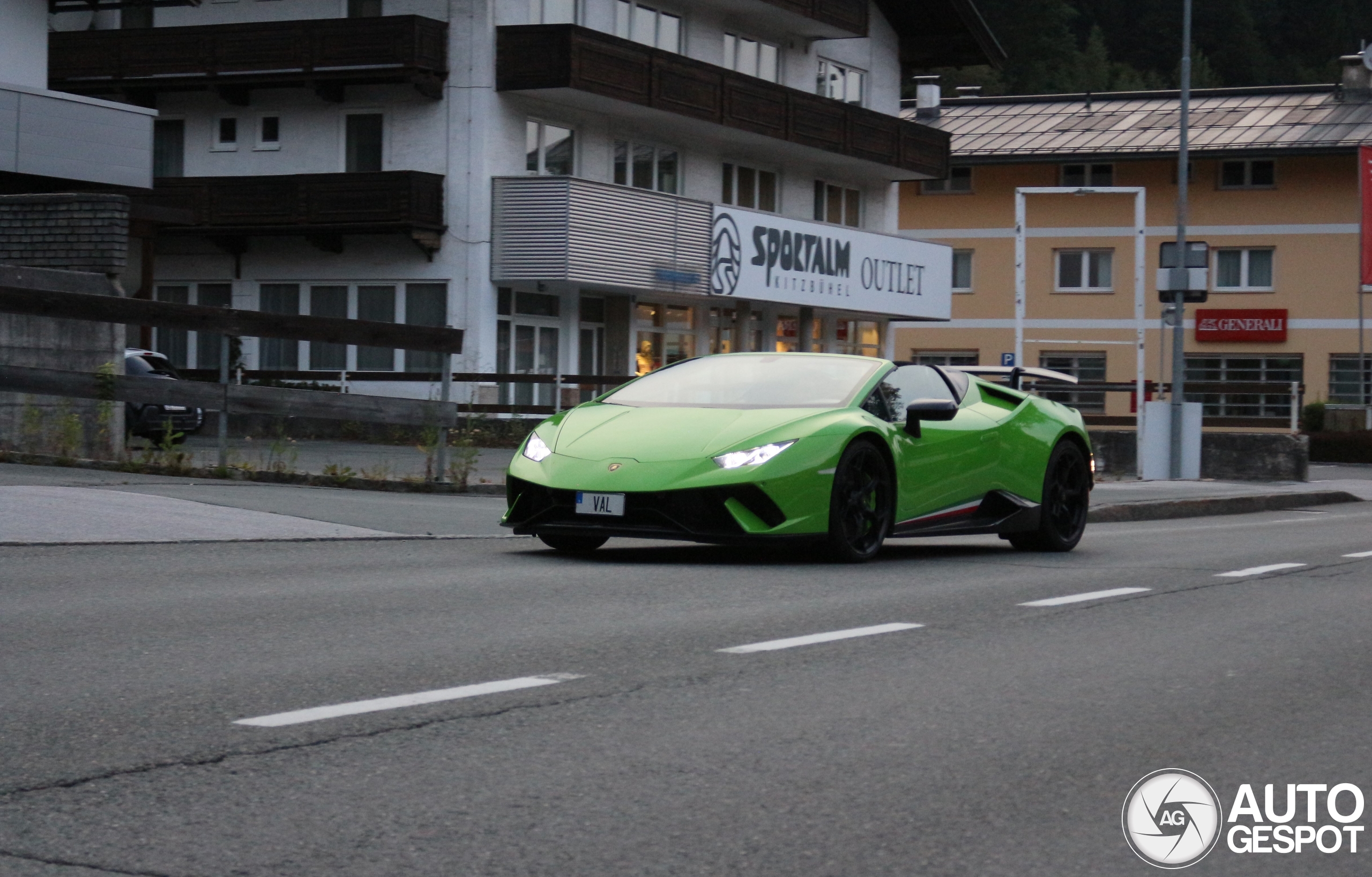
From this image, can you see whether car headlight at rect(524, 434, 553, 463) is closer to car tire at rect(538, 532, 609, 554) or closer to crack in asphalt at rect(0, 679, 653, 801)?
car tire at rect(538, 532, 609, 554)

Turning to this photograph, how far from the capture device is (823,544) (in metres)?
11.0

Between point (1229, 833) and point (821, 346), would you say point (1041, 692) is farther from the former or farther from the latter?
point (821, 346)

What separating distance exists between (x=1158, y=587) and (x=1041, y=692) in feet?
13.3

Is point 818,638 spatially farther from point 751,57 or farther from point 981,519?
point 751,57

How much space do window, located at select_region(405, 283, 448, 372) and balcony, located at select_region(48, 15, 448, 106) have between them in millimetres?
3366

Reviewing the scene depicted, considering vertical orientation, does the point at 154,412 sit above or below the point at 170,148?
below

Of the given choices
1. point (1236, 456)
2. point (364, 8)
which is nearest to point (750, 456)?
point (1236, 456)

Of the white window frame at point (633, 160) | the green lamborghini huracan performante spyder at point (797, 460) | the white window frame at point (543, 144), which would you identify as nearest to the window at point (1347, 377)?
the white window frame at point (633, 160)

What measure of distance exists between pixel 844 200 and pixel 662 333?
8180mm

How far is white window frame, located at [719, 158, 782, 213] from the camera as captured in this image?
42.1 m

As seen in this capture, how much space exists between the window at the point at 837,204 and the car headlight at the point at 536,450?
3386 centimetres

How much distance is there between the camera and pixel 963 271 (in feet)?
200

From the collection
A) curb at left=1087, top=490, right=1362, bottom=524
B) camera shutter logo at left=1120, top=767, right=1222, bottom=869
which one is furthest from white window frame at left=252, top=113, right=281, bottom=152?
camera shutter logo at left=1120, top=767, right=1222, bottom=869

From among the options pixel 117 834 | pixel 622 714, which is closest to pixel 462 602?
pixel 622 714
